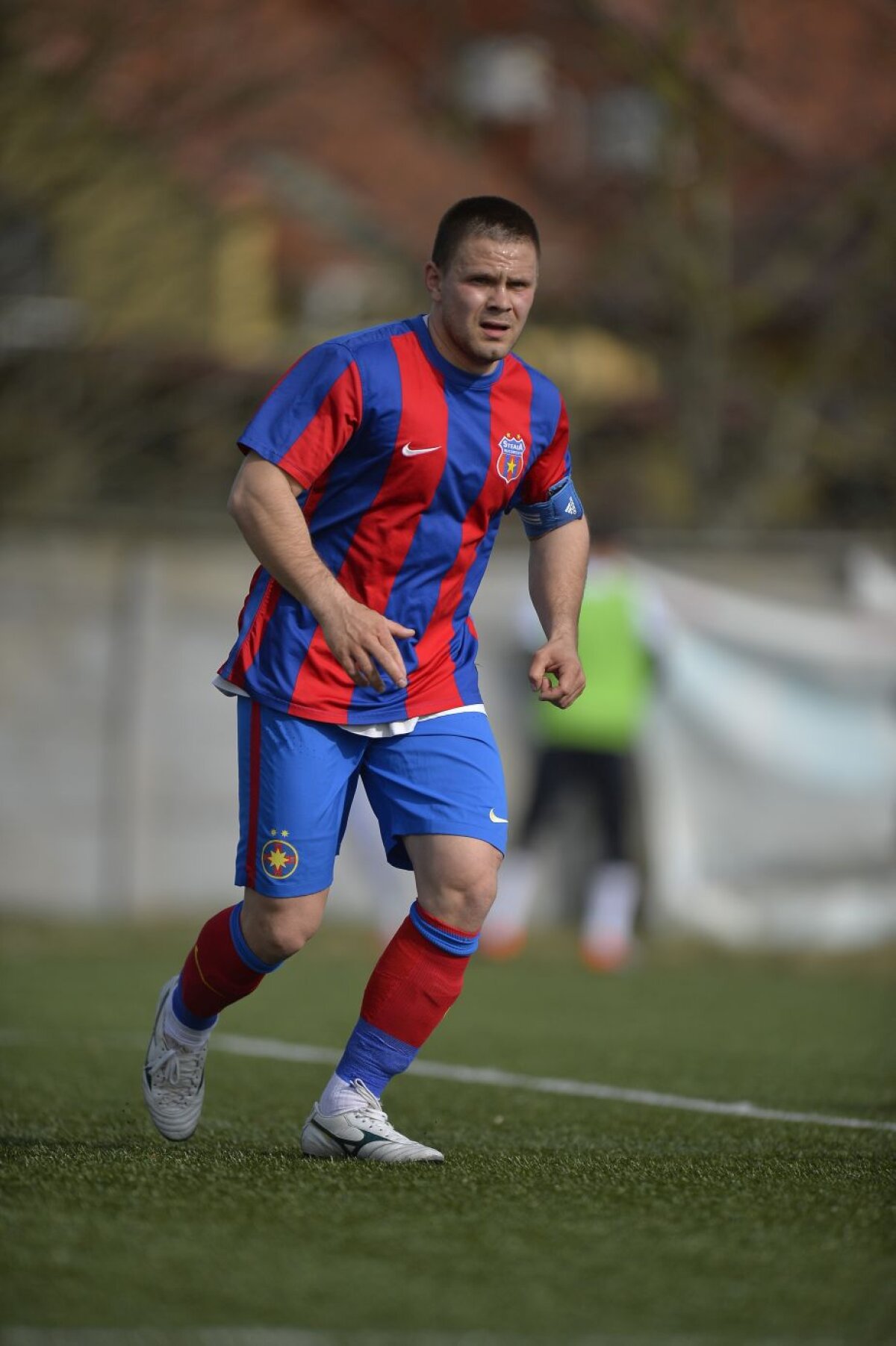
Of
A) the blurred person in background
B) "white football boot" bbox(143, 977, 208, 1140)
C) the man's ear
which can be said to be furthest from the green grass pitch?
the blurred person in background

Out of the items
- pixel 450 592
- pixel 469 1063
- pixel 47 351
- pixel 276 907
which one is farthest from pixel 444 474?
pixel 47 351

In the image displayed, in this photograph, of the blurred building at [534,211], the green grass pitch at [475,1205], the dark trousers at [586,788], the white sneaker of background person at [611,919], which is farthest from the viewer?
the blurred building at [534,211]

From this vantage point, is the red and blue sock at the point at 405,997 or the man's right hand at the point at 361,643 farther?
the red and blue sock at the point at 405,997

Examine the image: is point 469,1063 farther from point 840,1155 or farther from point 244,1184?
point 244,1184

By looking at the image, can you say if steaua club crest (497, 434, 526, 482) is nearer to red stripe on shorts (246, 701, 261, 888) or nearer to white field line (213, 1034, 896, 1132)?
red stripe on shorts (246, 701, 261, 888)

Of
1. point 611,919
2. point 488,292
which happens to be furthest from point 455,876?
point 611,919

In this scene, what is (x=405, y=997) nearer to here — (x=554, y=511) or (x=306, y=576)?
(x=306, y=576)

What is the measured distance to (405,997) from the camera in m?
4.29

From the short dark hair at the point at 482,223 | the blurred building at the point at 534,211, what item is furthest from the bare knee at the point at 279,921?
the blurred building at the point at 534,211

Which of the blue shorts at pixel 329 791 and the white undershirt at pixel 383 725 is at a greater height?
the white undershirt at pixel 383 725

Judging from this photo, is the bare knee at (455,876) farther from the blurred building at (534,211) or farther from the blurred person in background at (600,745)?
the blurred building at (534,211)

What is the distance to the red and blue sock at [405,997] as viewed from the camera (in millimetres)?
4281

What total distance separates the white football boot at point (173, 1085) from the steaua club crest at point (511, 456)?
1484 mm

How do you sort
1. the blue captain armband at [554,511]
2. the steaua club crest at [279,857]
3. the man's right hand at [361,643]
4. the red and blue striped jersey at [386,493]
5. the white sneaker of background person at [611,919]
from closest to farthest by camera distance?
A: the man's right hand at [361,643]
the red and blue striped jersey at [386,493]
the steaua club crest at [279,857]
the blue captain armband at [554,511]
the white sneaker of background person at [611,919]
